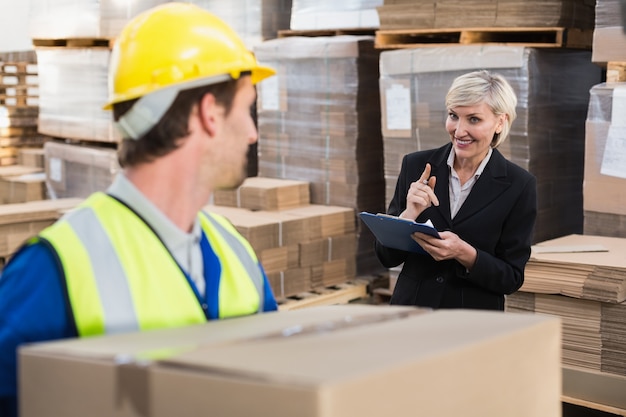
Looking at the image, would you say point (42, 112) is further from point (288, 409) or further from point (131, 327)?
point (288, 409)

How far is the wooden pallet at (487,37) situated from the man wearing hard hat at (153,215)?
377cm

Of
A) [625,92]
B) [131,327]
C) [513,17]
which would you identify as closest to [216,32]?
[131,327]

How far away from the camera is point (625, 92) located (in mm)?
4852

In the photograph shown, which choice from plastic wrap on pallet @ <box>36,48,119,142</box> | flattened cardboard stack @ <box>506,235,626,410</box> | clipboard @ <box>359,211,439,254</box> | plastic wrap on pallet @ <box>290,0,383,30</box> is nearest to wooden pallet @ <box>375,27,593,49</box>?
plastic wrap on pallet @ <box>290,0,383,30</box>

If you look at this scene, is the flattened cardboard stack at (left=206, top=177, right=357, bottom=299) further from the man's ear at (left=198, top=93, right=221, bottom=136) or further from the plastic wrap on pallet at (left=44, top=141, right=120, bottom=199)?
the man's ear at (left=198, top=93, right=221, bottom=136)

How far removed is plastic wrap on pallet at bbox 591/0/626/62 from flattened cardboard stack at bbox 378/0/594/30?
0.40 m

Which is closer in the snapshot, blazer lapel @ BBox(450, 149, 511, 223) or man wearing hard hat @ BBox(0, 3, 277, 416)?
man wearing hard hat @ BBox(0, 3, 277, 416)

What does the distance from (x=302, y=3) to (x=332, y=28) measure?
322 millimetres

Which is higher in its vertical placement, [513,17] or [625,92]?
[513,17]

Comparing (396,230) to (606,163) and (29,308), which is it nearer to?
(606,163)

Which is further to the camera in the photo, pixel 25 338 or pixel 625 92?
pixel 625 92

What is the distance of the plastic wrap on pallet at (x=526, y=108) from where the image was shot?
A: 5.37m

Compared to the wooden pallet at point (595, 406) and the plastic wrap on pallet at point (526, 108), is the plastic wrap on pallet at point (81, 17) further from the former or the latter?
the wooden pallet at point (595, 406)

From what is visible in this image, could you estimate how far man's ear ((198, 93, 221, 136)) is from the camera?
1.89 m
